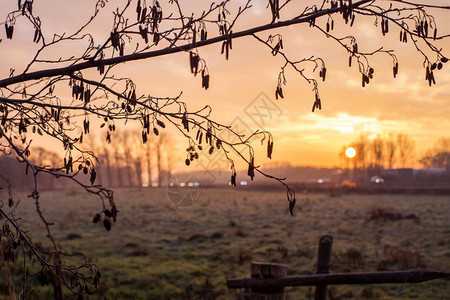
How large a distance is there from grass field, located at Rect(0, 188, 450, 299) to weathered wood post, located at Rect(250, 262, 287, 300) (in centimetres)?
214

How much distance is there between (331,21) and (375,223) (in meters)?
18.9

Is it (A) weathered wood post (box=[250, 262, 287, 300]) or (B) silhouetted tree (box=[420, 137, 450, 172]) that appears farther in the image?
(B) silhouetted tree (box=[420, 137, 450, 172])

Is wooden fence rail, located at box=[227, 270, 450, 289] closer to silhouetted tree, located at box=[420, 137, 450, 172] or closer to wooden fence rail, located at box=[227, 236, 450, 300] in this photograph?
wooden fence rail, located at box=[227, 236, 450, 300]

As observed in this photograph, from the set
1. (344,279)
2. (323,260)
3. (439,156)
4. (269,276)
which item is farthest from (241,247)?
(439,156)

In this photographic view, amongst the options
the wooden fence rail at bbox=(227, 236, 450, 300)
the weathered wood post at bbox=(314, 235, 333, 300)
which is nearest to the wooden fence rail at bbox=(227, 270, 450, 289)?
the wooden fence rail at bbox=(227, 236, 450, 300)

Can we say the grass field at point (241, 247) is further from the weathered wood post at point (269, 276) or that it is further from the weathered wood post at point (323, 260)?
the weathered wood post at point (269, 276)

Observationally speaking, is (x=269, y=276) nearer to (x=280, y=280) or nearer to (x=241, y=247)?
(x=280, y=280)

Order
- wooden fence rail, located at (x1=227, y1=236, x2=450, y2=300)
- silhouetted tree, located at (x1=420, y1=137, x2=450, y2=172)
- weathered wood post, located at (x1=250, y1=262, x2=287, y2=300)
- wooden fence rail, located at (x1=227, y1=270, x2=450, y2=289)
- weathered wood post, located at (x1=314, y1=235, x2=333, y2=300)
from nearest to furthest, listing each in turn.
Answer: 1. wooden fence rail, located at (x1=227, y1=270, x2=450, y2=289)
2. wooden fence rail, located at (x1=227, y1=236, x2=450, y2=300)
3. weathered wood post, located at (x1=250, y1=262, x2=287, y2=300)
4. weathered wood post, located at (x1=314, y1=235, x2=333, y2=300)
5. silhouetted tree, located at (x1=420, y1=137, x2=450, y2=172)

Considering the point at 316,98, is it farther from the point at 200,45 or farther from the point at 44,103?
the point at 44,103

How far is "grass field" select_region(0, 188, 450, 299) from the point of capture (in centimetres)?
1098

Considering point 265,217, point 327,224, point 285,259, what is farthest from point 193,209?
point 285,259

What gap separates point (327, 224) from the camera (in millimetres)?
20703

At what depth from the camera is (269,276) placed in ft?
16.3

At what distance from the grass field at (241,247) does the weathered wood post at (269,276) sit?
214 centimetres
